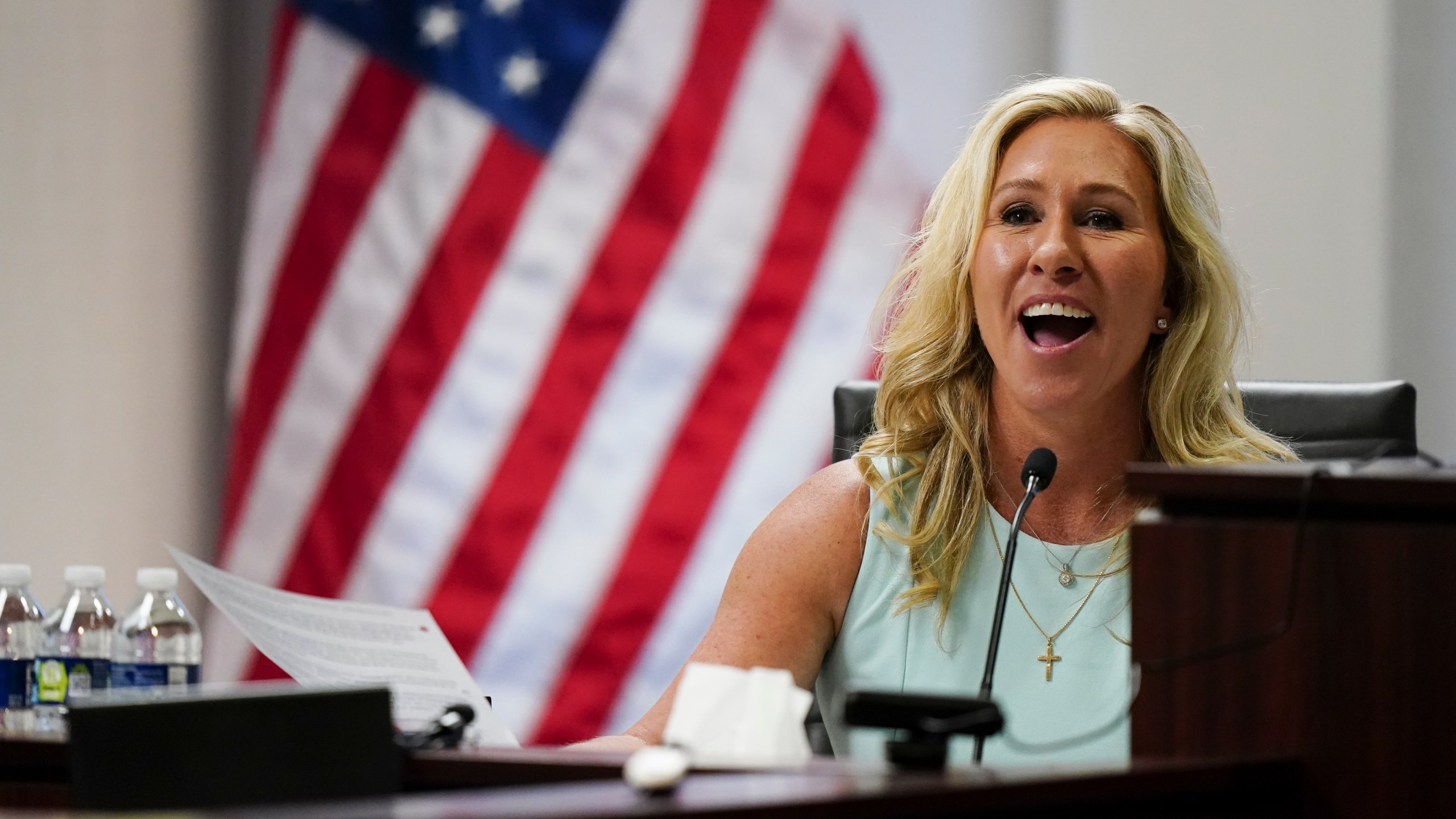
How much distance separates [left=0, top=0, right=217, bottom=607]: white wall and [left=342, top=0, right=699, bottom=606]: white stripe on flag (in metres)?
0.51

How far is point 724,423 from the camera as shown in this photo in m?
2.99

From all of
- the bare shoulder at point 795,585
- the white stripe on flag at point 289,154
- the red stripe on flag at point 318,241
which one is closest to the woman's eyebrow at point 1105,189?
the bare shoulder at point 795,585

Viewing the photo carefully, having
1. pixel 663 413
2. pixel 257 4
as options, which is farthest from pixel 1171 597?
pixel 257 4

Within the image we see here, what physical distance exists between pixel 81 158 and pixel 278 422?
2.15 ft

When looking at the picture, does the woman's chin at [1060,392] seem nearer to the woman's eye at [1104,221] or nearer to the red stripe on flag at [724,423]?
the woman's eye at [1104,221]

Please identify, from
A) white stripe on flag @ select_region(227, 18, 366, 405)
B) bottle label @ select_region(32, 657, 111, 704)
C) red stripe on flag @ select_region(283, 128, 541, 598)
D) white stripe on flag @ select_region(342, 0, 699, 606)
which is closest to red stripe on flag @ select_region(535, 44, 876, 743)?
white stripe on flag @ select_region(342, 0, 699, 606)

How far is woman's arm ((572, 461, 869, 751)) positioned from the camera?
5.91 ft

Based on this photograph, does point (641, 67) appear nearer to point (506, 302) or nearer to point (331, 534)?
point (506, 302)

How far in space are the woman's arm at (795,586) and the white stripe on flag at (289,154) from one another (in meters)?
1.62

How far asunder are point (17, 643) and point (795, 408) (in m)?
1.59

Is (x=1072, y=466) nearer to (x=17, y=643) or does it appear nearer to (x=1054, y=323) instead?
(x=1054, y=323)

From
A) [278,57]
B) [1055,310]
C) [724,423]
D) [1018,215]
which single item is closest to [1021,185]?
[1018,215]

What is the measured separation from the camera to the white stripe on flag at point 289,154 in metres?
3.08

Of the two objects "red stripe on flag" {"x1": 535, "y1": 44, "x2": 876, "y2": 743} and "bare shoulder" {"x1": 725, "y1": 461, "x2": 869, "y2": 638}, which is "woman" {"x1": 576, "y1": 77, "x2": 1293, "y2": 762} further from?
"red stripe on flag" {"x1": 535, "y1": 44, "x2": 876, "y2": 743}
